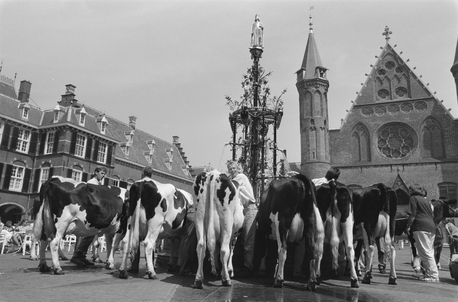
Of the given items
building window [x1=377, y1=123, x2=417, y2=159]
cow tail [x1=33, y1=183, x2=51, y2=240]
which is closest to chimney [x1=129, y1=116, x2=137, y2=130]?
building window [x1=377, y1=123, x2=417, y2=159]

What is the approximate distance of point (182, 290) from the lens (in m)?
5.34

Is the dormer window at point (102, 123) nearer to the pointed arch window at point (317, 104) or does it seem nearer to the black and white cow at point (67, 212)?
the pointed arch window at point (317, 104)

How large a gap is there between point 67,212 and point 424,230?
836cm

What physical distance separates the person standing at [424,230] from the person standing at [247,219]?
3922 mm

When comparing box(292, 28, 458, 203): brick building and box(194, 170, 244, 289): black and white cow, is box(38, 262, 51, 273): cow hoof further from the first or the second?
box(292, 28, 458, 203): brick building

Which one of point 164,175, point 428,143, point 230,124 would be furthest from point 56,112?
point 428,143

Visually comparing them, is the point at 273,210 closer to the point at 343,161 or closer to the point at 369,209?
the point at 369,209

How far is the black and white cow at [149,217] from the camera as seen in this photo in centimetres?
657

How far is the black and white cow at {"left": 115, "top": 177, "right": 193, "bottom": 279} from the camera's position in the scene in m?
6.57

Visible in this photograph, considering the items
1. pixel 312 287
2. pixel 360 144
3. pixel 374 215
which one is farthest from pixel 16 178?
pixel 360 144

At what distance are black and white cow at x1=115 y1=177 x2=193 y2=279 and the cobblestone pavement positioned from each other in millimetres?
565

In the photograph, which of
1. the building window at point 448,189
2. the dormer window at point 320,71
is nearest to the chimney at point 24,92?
the dormer window at point 320,71

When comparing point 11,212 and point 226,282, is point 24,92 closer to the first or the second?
point 11,212

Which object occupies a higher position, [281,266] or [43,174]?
[43,174]
